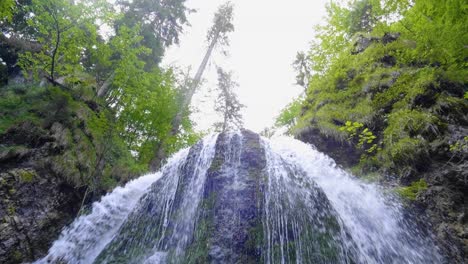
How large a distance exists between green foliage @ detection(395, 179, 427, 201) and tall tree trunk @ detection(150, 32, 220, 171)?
7897 millimetres

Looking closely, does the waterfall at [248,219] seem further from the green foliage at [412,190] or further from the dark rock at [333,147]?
the dark rock at [333,147]

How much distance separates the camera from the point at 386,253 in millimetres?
4621

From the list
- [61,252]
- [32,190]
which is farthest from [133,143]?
[61,252]

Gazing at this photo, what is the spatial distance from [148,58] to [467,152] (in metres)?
14.7

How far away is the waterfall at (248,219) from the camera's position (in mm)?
4746

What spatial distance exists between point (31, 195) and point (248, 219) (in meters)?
5.16

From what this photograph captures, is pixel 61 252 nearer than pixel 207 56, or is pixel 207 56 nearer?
pixel 61 252

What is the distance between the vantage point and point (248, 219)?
5328 millimetres

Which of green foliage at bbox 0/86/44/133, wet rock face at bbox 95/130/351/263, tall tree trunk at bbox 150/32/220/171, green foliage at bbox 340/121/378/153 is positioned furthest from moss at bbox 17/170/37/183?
green foliage at bbox 340/121/378/153

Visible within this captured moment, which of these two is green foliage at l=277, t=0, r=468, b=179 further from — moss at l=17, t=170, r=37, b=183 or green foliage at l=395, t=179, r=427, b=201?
moss at l=17, t=170, r=37, b=183

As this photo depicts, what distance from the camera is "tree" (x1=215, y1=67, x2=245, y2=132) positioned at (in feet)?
68.4

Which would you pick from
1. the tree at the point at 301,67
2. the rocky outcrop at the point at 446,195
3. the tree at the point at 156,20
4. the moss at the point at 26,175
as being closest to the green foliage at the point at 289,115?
the tree at the point at 301,67

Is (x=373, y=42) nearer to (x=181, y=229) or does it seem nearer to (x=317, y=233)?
(x=317, y=233)

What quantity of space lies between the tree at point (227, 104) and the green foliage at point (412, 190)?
15.5 metres
